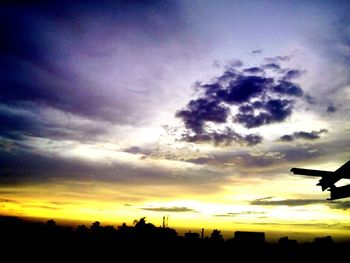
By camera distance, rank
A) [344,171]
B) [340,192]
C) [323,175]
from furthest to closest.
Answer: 1. [323,175]
2. [340,192]
3. [344,171]

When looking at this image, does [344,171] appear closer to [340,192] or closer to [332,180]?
[332,180]

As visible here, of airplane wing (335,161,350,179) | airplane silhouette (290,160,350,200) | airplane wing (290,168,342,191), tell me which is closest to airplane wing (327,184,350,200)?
airplane silhouette (290,160,350,200)

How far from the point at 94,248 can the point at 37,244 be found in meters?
4.12

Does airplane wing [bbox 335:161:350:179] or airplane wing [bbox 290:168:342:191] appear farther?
airplane wing [bbox 290:168:342:191]

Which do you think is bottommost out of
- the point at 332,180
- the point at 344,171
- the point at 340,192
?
Result: the point at 340,192

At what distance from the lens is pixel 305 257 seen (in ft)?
59.8

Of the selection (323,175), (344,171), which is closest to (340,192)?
(323,175)

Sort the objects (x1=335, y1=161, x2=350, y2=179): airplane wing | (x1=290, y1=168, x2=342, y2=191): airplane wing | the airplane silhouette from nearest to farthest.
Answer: (x1=335, y1=161, x2=350, y2=179): airplane wing → the airplane silhouette → (x1=290, y1=168, x2=342, y2=191): airplane wing

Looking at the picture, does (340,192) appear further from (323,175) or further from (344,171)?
(344,171)

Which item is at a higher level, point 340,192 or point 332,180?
point 332,180

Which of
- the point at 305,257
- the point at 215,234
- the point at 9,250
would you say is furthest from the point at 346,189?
the point at 215,234

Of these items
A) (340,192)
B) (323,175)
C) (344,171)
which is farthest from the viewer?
(323,175)

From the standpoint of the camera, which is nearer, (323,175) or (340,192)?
(340,192)

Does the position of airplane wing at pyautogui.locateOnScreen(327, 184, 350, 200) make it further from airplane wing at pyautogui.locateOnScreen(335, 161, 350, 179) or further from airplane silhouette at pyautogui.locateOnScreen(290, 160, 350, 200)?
airplane wing at pyautogui.locateOnScreen(335, 161, 350, 179)
